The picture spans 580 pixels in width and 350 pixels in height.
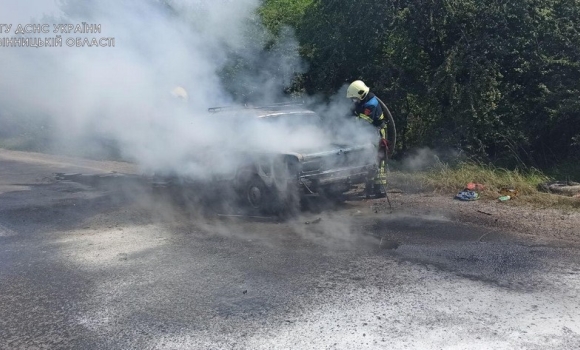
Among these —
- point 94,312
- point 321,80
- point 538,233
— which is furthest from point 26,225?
point 538,233

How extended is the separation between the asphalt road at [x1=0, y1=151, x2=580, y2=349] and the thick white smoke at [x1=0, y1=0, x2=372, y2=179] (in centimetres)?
182

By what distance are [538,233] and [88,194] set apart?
808 centimetres

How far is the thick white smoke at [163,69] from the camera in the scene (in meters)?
10.5

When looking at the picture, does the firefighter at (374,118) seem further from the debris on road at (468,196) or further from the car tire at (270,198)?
the car tire at (270,198)

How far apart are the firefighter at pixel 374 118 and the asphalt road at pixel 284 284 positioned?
0.68 metres

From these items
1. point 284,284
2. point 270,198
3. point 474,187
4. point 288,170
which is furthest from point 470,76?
point 284,284

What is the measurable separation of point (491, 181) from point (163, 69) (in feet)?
20.3

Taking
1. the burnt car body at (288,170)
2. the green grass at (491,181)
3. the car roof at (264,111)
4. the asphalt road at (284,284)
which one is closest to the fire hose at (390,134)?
the burnt car body at (288,170)

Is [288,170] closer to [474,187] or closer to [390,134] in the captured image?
[390,134]

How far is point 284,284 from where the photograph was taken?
19.1 feet

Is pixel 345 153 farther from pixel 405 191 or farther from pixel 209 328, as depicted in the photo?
pixel 209 328

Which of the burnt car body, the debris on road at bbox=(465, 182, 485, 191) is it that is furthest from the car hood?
the debris on road at bbox=(465, 182, 485, 191)

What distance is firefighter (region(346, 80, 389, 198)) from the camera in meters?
9.40

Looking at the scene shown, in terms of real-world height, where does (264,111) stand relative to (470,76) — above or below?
below
